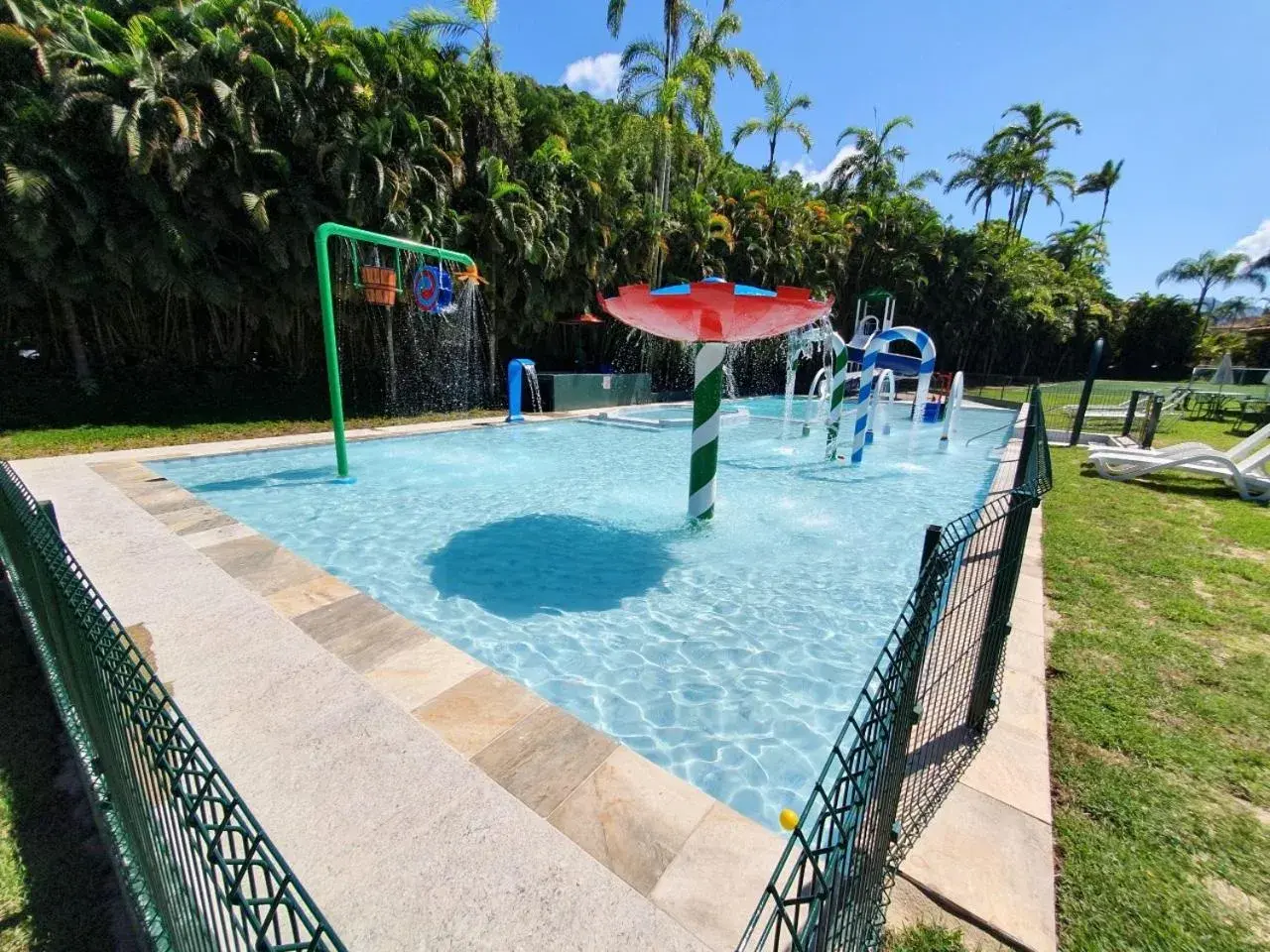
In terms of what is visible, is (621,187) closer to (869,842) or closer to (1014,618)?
(1014,618)

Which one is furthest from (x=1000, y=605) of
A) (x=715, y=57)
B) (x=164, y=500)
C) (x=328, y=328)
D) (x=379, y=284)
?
(x=715, y=57)

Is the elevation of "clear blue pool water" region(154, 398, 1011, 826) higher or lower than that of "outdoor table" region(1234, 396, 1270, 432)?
lower

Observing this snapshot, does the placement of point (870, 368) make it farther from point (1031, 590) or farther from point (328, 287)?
point (328, 287)

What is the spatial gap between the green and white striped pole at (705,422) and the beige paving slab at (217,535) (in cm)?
526

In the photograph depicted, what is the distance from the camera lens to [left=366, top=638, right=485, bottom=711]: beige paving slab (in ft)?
11.5

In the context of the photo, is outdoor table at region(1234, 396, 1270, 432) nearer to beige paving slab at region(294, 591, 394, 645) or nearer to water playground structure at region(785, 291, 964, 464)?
water playground structure at region(785, 291, 964, 464)

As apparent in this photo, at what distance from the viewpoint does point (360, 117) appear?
1443cm

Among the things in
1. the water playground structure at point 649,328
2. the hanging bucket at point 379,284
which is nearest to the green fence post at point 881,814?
the water playground structure at point 649,328

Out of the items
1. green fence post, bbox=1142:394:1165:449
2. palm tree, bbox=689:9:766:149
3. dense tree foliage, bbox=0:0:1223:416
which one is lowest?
green fence post, bbox=1142:394:1165:449

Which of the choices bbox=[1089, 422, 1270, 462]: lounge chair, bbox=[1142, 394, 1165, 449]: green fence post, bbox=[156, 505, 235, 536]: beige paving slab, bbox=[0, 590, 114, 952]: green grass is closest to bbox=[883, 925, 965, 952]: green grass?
bbox=[0, 590, 114, 952]: green grass

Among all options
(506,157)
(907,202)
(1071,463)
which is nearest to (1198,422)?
(1071,463)

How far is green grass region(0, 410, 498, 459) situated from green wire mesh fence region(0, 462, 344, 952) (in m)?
10.4

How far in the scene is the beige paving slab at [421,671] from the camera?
11.5 ft

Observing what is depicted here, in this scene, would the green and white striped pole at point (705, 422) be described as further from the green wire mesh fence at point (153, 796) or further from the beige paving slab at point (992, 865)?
the green wire mesh fence at point (153, 796)
